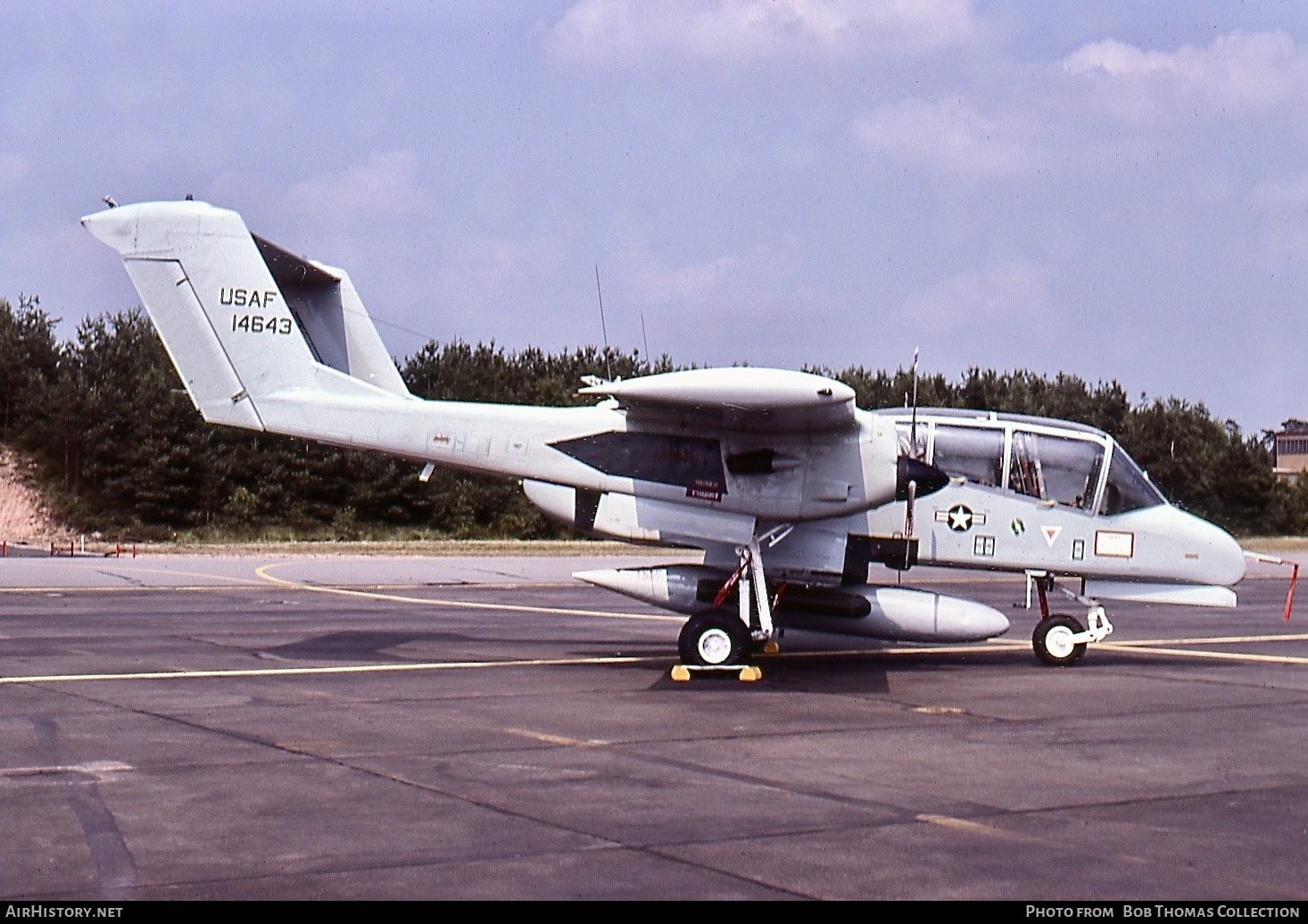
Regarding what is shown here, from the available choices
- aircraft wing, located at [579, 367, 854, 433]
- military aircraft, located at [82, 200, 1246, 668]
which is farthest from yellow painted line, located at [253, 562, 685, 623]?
aircraft wing, located at [579, 367, 854, 433]

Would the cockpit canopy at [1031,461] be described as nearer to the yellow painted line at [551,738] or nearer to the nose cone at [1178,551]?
the nose cone at [1178,551]

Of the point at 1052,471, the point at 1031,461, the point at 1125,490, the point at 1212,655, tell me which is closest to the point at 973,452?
the point at 1031,461

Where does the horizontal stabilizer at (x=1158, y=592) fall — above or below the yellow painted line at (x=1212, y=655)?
above

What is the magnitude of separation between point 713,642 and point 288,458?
4361 cm

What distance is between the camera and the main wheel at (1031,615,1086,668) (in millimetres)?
15453

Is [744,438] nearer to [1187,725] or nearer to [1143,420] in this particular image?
[1187,725]

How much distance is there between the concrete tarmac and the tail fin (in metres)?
2.99

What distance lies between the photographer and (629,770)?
9.02 meters

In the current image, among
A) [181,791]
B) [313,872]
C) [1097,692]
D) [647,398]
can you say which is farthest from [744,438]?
[313,872]

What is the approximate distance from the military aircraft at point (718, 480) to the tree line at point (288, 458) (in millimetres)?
37068

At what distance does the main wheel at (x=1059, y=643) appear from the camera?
1545 cm

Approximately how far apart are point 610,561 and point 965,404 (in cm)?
Answer: 2594

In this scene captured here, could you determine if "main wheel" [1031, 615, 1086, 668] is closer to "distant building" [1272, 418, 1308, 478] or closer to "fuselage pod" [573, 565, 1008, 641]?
"fuselage pod" [573, 565, 1008, 641]

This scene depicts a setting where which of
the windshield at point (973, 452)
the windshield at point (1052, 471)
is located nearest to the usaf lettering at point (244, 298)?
the windshield at point (973, 452)
